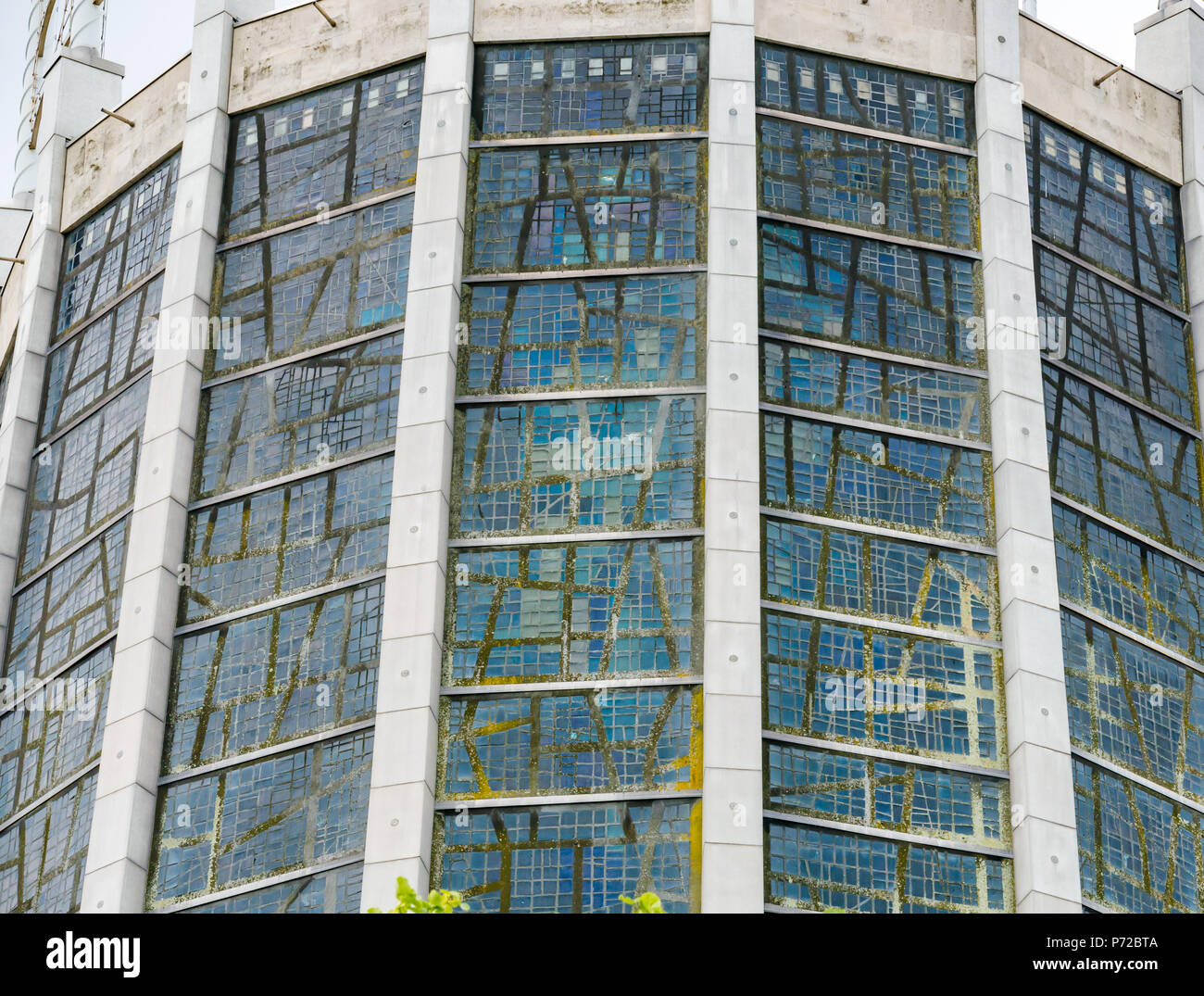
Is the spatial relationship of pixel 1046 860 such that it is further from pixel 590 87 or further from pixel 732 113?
pixel 590 87

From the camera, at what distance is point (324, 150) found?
1916 inches

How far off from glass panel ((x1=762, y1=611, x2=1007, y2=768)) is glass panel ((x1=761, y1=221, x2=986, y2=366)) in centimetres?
607

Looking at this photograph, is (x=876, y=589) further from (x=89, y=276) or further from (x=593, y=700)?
(x=89, y=276)

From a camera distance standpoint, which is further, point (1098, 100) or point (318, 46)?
point (1098, 100)

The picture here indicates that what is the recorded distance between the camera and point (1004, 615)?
1719 inches

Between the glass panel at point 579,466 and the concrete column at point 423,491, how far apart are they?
2.22ft

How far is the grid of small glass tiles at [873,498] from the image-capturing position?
41.4 m

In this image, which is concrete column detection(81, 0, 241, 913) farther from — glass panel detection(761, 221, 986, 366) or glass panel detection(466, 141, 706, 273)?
glass panel detection(761, 221, 986, 366)

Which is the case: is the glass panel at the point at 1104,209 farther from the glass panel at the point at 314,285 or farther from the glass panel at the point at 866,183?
the glass panel at the point at 314,285

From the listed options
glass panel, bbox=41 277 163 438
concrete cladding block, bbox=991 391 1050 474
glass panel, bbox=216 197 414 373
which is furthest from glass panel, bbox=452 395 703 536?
glass panel, bbox=41 277 163 438

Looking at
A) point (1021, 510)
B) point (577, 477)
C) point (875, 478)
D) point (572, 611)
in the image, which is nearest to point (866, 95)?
point (875, 478)

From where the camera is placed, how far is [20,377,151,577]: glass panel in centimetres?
4828

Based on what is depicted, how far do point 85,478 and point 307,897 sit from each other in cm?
1239
